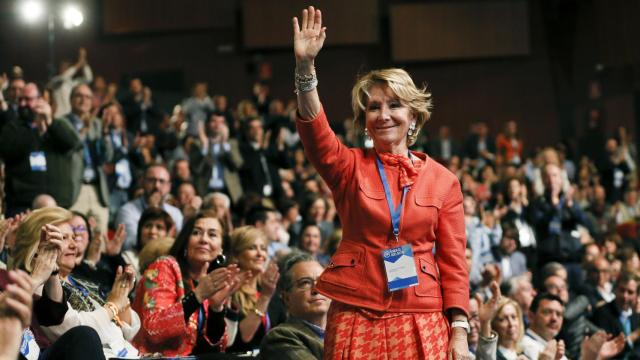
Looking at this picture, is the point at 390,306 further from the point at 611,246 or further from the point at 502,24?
the point at 502,24

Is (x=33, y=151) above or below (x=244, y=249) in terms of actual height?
above

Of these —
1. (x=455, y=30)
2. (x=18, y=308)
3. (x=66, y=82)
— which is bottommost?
(x=18, y=308)

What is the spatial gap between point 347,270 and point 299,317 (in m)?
1.37

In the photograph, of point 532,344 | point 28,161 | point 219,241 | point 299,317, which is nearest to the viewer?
point 299,317

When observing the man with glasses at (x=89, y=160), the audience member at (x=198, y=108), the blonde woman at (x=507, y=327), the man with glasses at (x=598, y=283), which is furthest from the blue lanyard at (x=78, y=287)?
the audience member at (x=198, y=108)

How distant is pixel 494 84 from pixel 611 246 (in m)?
7.96

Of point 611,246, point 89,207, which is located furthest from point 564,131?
point 89,207

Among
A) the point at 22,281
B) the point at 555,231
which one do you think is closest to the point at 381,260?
the point at 22,281

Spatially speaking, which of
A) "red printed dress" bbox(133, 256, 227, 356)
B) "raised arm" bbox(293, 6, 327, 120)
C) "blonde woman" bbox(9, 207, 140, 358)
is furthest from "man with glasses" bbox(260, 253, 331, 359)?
"raised arm" bbox(293, 6, 327, 120)

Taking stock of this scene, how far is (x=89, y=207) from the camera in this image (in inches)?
269

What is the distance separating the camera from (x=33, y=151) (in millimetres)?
6234

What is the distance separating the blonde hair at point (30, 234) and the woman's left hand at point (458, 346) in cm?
137

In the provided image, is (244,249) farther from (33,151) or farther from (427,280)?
(427,280)

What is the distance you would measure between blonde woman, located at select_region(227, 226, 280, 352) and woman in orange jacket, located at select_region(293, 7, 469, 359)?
1.72 metres
